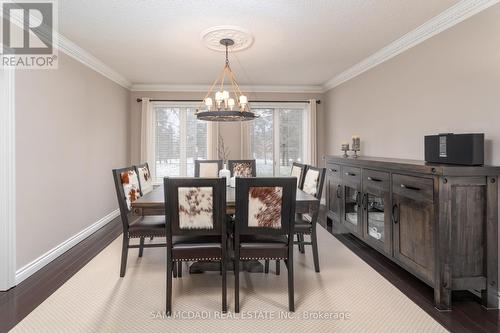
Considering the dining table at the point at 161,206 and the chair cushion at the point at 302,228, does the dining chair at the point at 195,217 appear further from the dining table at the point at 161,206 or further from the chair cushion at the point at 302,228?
the chair cushion at the point at 302,228

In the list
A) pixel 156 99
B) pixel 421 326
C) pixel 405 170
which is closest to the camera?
pixel 421 326

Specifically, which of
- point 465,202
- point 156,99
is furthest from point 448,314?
point 156,99

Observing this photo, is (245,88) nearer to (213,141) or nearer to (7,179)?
(213,141)

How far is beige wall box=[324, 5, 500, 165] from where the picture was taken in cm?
232

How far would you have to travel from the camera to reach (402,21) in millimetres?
2879

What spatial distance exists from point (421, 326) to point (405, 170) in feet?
3.96

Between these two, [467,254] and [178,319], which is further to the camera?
[467,254]

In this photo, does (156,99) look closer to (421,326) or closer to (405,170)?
(405,170)

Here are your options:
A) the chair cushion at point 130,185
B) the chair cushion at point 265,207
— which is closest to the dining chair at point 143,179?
the chair cushion at point 130,185

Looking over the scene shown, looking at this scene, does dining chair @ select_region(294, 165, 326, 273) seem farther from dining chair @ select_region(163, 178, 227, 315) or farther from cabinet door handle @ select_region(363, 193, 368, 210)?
dining chair @ select_region(163, 178, 227, 315)

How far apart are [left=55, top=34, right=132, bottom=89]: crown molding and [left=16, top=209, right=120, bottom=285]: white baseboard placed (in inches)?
87.7

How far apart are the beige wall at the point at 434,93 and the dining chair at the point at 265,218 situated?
5.57ft

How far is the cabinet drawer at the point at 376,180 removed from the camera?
2830mm

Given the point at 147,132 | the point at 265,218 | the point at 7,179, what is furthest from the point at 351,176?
the point at 147,132
